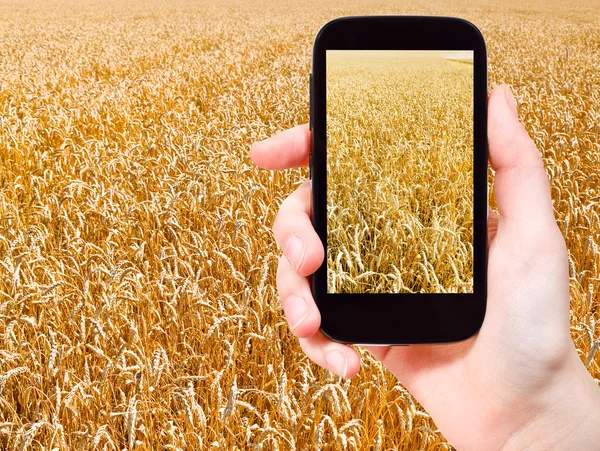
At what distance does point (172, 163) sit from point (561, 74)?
770cm

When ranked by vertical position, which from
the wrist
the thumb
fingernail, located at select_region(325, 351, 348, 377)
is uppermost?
the thumb

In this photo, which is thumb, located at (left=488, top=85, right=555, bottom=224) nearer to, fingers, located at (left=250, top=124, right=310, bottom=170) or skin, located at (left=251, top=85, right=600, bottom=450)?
skin, located at (left=251, top=85, right=600, bottom=450)

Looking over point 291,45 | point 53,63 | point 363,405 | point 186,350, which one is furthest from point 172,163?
point 291,45

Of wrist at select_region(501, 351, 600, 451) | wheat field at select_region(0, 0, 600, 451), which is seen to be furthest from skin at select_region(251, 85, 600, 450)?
wheat field at select_region(0, 0, 600, 451)

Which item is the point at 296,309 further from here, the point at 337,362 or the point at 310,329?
the point at 337,362

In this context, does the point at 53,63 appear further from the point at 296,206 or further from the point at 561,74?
the point at 296,206

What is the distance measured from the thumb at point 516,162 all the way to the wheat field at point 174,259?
709mm

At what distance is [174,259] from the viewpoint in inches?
136

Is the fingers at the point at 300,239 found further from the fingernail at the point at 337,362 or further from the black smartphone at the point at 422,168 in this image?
the fingernail at the point at 337,362

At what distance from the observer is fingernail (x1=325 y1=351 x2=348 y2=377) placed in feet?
5.84

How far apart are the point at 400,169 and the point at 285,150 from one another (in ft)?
1.69

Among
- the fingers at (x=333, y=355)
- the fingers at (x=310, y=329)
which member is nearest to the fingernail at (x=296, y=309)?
the fingers at (x=310, y=329)

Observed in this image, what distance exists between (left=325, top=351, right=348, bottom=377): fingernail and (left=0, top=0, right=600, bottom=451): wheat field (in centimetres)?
18

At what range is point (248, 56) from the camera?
42.0 ft
